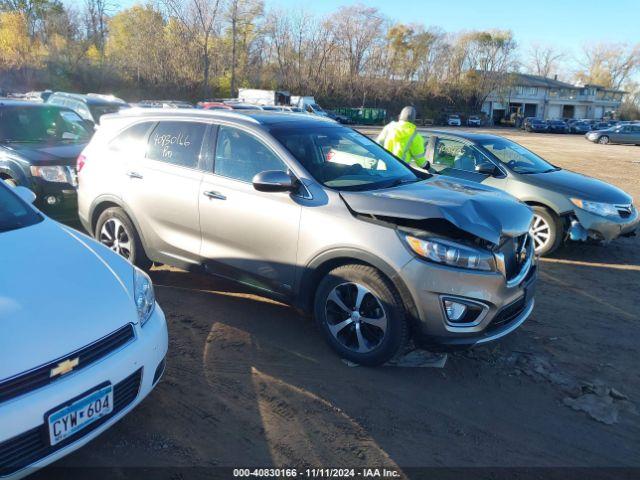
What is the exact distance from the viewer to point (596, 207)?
657 cm

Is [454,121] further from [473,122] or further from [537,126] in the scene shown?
[537,126]

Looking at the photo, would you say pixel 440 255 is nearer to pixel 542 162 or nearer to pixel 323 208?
pixel 323 208

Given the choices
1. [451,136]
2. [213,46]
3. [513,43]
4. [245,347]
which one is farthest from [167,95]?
[513,43]

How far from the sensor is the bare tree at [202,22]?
48.2 meters

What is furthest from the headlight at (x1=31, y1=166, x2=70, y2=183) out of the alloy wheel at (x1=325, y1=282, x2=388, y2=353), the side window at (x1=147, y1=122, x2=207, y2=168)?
the alloy wheel at (x1=325, y1=282, x2=388, y2=353)

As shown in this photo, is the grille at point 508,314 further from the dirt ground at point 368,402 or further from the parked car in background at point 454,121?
the parked car in background at point 454,121

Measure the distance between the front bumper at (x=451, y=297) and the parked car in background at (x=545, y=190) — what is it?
297cm

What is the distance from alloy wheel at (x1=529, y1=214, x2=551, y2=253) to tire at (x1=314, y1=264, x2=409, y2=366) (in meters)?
4.04

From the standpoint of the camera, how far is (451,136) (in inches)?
297

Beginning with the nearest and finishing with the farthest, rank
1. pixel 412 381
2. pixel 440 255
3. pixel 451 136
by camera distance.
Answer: pixel 440 255 → pixel 412 381 → pixel 451 136

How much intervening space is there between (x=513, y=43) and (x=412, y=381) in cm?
8504

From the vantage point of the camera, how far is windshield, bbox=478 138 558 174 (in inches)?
283

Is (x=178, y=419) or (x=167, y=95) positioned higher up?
(x=167, y=95)

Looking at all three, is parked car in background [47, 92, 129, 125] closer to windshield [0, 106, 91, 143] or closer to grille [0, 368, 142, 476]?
windshield [0, 106, 91, 143]
